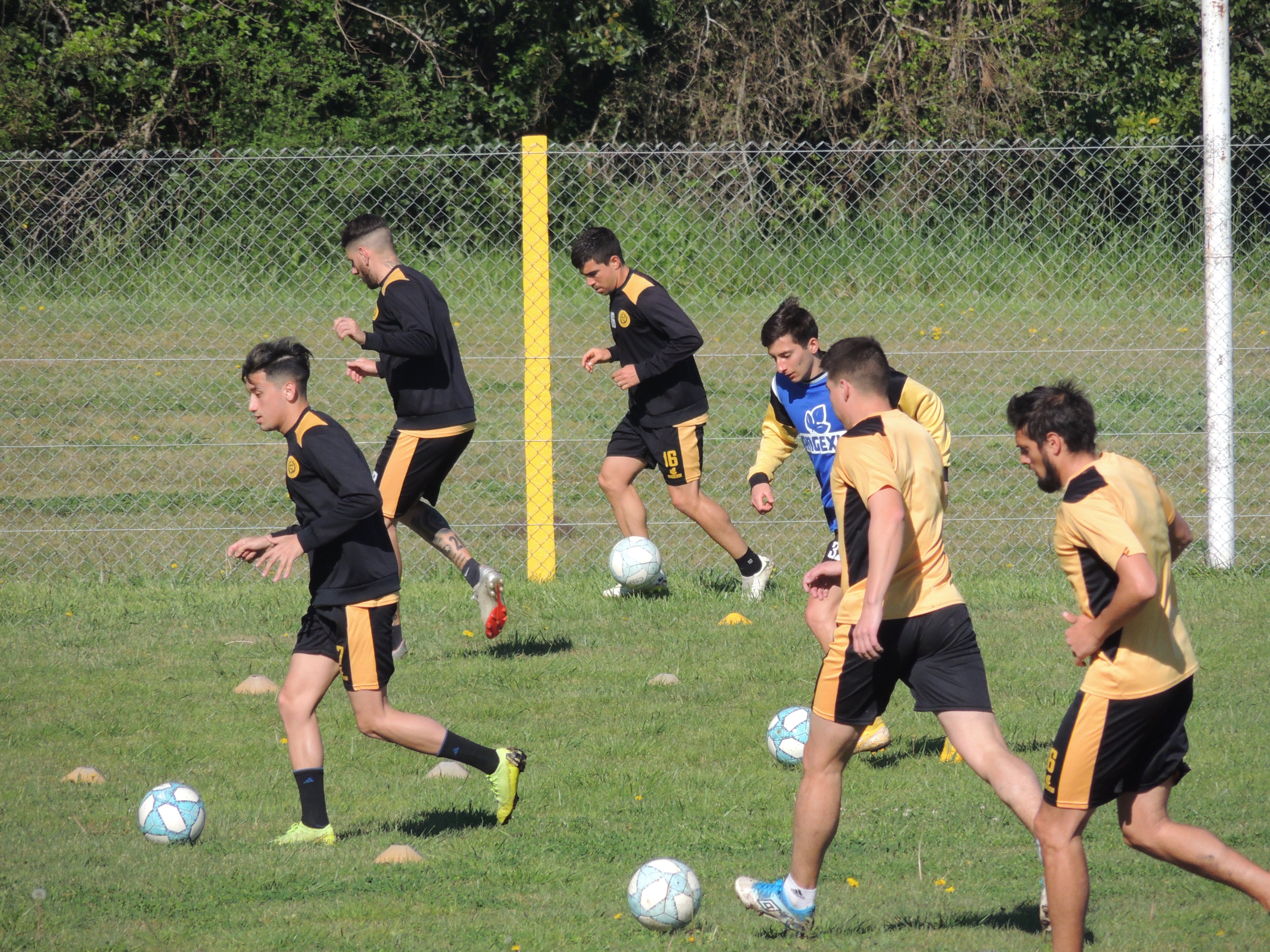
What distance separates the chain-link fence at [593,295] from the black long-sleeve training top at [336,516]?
3621 mm

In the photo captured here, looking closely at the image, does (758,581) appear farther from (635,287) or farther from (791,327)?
(791,327)

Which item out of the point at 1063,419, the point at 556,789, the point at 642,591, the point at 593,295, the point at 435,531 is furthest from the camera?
the point at 593,295

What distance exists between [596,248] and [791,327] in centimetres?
228

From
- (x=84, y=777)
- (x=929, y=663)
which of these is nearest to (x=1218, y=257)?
(x=929, y=663)

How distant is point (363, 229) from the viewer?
6.64 m

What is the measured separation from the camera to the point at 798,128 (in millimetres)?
17141

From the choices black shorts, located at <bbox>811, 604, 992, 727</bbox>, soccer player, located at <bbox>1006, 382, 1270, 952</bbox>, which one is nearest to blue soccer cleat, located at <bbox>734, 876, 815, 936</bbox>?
black shorts, located at <bbox>811, 604, 992, 727</bbox>

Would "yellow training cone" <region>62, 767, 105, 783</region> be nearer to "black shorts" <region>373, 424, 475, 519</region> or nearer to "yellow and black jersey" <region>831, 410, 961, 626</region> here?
"black shorts" <region>373, 424, 475, 519</region>

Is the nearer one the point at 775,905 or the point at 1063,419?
the point at 1063,419

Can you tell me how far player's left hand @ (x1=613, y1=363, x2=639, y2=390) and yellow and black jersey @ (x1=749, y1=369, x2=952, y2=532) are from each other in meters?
1.50

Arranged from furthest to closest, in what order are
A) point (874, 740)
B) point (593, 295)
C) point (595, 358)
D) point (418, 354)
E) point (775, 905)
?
point (593, 295)
point (595, 358)
point (418, 354)
point (874, 740)
point (775, 905)

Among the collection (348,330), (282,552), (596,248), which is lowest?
(282,552)

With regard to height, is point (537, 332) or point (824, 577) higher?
point (537, 332)

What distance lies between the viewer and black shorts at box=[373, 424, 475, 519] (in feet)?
22.6
